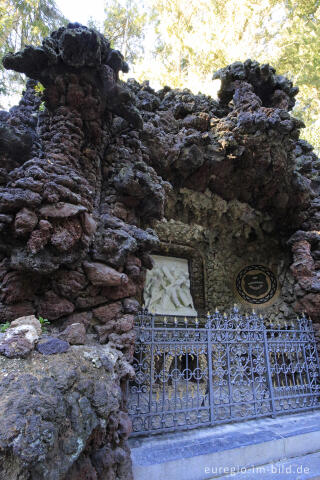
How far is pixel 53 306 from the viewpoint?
3090mm

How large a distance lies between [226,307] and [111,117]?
6.23m

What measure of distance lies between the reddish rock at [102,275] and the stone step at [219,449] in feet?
6.61

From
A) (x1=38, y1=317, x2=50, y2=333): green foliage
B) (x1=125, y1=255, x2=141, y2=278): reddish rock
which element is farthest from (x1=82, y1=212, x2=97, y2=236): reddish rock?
(x1=38, y1=317, x2=50, y2=333): green foliage

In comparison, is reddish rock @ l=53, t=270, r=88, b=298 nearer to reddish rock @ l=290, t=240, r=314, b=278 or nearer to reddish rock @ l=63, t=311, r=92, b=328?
reddish rock @ l=63, t=311, r=92, b=328

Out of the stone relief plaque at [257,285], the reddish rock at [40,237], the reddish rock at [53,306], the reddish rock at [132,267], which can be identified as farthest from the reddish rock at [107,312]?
the stone relief plaque at [257,285]

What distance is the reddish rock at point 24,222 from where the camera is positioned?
2.74 meters

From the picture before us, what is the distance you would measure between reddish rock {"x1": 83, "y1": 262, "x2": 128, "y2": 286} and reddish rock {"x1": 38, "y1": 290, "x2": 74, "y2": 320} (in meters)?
0.41

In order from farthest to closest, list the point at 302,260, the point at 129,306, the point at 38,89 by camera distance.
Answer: the point at 302,260, the point at 38,89, the point at 129,306

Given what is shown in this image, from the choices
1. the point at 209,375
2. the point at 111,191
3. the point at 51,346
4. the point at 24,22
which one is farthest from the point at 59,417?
the point at 24,22

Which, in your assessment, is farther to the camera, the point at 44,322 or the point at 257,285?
the point at 257,285

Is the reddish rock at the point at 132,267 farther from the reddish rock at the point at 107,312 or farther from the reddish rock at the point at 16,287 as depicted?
the reddish rock at the point at 16,287

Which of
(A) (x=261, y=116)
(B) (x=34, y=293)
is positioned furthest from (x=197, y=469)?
(A) (x=261, y=116)

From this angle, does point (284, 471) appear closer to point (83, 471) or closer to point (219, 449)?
point (219, 449)

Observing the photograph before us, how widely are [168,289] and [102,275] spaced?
4.55 meters
